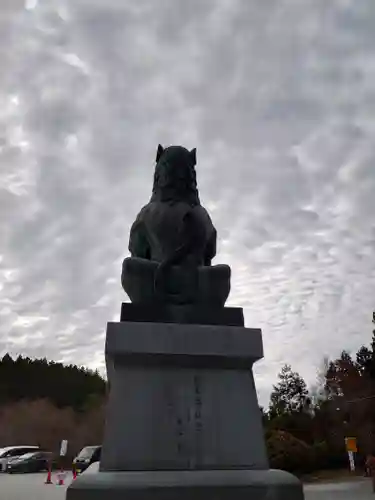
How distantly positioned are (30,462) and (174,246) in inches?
1010

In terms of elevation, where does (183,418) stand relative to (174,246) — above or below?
below

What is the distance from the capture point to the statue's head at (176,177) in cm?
562

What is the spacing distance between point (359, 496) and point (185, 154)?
42.1ft

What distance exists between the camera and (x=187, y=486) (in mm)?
3846

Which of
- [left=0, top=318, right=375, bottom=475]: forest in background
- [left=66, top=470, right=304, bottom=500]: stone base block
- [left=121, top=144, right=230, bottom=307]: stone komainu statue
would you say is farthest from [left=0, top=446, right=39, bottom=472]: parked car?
[left=66, top=470, right=304, bottom=500]: stone base block

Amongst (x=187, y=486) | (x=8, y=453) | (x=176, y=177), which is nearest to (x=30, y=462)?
(x=8, y=453)

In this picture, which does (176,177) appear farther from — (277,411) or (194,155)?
(277,411)

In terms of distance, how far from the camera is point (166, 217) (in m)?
5.32

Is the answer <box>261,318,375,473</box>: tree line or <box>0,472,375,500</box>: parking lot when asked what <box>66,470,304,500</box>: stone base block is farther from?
<box>261,318,375,473</box>: tree line

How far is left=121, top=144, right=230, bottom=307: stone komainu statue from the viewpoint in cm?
501

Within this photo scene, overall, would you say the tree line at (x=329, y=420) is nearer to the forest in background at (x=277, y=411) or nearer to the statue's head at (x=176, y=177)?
the forest in background at (x=277, y=411)

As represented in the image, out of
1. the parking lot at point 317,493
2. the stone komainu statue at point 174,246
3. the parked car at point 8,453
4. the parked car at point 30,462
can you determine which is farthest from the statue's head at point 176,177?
the parked car at point 8,453

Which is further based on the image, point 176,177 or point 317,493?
point 317,493

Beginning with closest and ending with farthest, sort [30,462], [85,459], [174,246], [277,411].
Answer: [174,246] → [85,459] → [30,462] → [277,411]
